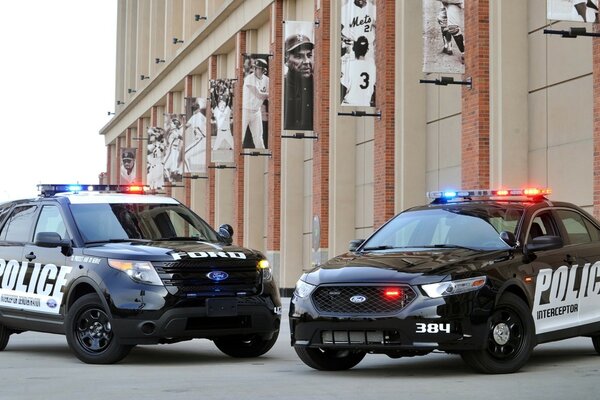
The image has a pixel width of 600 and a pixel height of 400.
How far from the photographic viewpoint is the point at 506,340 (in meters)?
10.4

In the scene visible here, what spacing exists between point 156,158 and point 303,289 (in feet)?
142

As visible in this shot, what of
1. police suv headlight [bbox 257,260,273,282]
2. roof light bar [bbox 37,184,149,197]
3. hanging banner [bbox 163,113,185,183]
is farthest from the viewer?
hanging banner [bbox 163,113,185,183]

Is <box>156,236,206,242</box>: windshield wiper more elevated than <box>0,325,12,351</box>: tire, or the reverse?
<box>156,236,206,242</box>: windshield wiper

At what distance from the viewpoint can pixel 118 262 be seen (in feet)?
39.2

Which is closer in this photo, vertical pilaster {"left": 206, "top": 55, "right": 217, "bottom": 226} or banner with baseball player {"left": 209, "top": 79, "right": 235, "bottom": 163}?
banner with baseball player {"left": 209, "top": 79, "right": 235, "bottom": 163}

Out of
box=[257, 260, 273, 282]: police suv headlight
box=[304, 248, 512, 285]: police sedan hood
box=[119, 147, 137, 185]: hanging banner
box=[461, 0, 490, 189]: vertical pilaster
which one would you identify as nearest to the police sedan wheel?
box=[257, 260, 273, 282]: police suv headlight

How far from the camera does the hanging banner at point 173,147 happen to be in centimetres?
4994

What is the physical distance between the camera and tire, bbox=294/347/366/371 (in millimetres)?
11031

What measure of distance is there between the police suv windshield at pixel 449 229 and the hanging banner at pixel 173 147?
37.8 meters

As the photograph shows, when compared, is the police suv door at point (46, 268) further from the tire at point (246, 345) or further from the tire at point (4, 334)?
the tire at point (246, 345)

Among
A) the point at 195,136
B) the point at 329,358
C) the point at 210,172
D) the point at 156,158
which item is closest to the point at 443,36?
the point at 329,358

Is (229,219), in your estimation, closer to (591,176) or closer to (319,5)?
(319,5)

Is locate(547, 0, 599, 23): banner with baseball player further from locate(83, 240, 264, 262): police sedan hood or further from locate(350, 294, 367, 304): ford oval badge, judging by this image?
locate(350, 294, 367, 304): ford oval badge

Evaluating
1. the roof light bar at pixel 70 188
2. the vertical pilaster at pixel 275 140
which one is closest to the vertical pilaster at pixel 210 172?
the vertical pilaster at pixel 275 140
